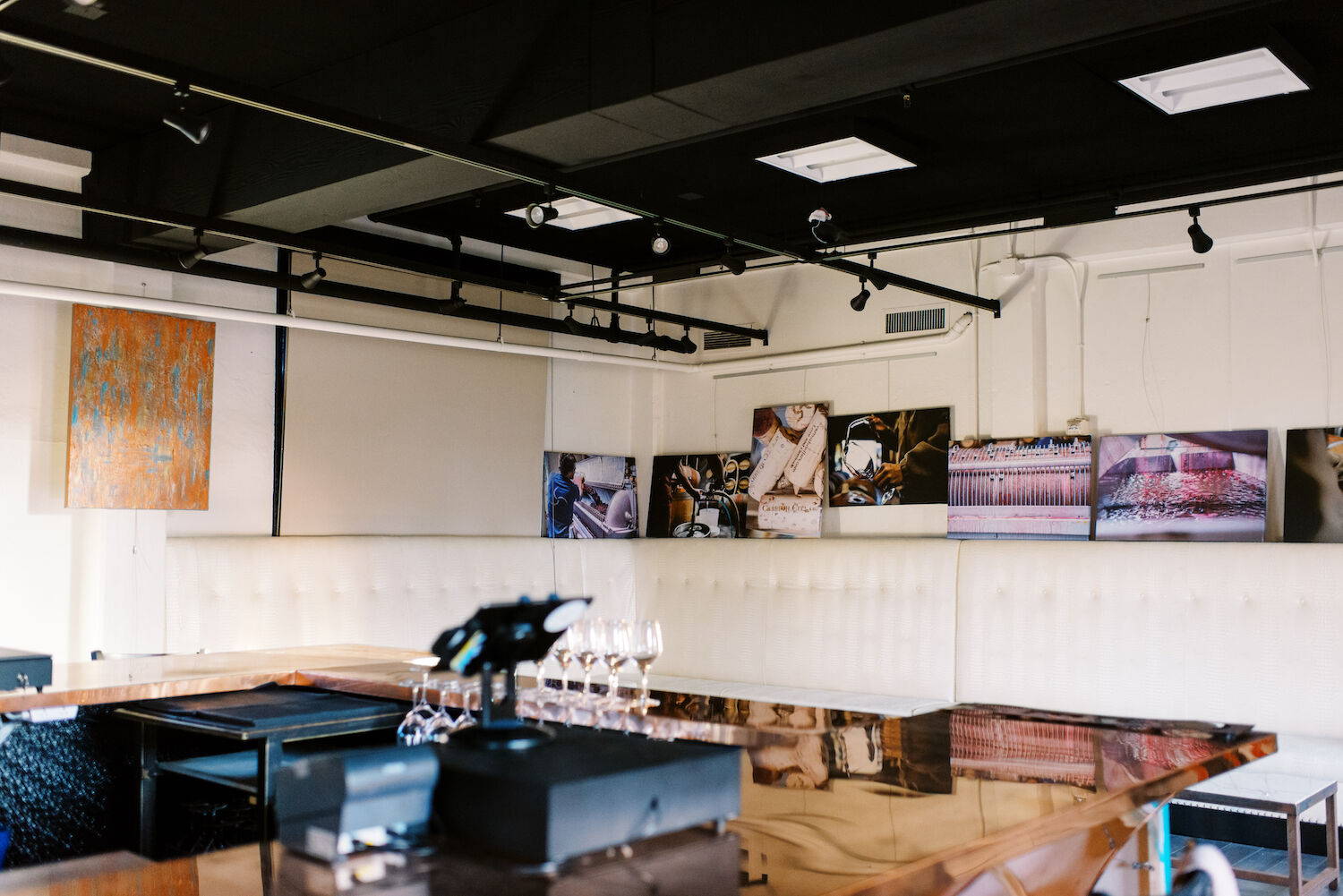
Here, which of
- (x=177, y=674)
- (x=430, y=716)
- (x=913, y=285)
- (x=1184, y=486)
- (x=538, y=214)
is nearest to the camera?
(x=430, y=716)

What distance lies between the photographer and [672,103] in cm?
359

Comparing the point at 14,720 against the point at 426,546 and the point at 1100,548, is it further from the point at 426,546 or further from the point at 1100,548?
the point at 1100,548

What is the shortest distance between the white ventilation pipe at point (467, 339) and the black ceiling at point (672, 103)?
15.1 inches

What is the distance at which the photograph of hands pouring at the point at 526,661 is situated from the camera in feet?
4.96

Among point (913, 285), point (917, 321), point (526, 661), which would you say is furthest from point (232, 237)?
point (526, 661)

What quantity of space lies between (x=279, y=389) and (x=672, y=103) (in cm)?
369

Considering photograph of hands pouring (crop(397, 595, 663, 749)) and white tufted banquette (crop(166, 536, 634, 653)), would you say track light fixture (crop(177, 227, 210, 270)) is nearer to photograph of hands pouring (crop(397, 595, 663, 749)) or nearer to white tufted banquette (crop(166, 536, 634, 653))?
white tufted banquette (crop(166, 536, 634, 653))

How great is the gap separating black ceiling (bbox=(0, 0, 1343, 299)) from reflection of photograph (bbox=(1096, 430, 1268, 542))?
130 cm

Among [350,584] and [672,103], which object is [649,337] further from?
[672,103]

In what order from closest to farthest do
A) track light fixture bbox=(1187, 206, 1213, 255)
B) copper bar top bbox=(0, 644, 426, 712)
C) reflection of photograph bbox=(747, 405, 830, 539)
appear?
1. copper bar top bbox=(0, 644, 426, 712)
2. track light fixture bbox=(1187, 206, 1213, 255)
3. reflection of photograph bbox=(747, 405, 830, 539)

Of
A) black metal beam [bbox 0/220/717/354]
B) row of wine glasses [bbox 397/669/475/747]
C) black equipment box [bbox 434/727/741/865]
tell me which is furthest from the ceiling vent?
black equipment box [bbox 434/727/741/865]

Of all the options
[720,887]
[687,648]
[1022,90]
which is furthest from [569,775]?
[687,648]

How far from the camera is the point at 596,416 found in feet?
26.7

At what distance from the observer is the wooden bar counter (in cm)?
138
